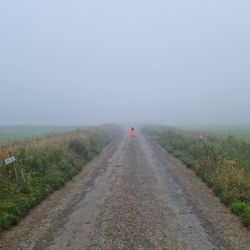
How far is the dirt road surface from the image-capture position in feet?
31.4

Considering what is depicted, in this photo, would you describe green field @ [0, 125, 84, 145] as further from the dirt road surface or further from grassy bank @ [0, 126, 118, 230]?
the dirt road surface

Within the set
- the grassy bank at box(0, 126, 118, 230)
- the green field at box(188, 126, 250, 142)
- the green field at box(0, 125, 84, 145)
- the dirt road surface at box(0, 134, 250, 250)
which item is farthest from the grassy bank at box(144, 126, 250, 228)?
the green field at box(188, 126, 250, 142)

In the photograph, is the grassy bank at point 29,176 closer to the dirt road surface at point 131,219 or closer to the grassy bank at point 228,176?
the dirt road surface at point 131,219

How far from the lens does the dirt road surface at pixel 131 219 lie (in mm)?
9570

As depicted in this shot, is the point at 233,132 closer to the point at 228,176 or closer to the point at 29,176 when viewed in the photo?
the point at 228,176

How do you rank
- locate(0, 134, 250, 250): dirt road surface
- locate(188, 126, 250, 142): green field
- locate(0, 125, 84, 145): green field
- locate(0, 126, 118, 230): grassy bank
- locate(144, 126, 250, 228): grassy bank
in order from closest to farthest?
locate(0, 134, 250, 250): dirt road surface, locate(0, 126, 118, 230): grassy bank, locate(144, 126, 250, 228): grassy bank, locate(0, 125, 84, 145): green field, locate(188, 126, 250, 142): green field

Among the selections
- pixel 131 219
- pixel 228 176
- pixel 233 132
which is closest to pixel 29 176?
pixel 131 219

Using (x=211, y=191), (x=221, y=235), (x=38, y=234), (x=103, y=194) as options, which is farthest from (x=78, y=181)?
(x=221, y=235)

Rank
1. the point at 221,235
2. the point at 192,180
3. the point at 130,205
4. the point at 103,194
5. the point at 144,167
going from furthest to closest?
1. the point at 144,167
2. the point at 192,180
3. the point at 103,194
4. the point at 130,205
5. the point at 221,235

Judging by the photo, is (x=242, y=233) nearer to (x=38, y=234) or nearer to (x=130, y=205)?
(x=130, y=205)

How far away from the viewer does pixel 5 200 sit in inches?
525

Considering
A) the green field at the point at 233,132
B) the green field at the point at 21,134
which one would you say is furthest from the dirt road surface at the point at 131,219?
the green field at the point at 233,132

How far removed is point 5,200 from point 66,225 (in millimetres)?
3470

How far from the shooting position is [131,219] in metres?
11.4
